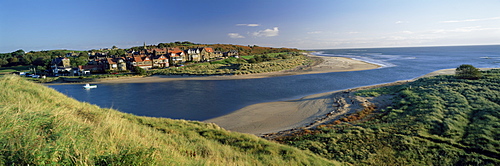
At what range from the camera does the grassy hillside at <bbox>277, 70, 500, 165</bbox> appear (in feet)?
31.7

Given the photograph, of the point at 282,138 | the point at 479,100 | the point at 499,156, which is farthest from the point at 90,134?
the point at 479,100

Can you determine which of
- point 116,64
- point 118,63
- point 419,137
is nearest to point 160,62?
point 118,63

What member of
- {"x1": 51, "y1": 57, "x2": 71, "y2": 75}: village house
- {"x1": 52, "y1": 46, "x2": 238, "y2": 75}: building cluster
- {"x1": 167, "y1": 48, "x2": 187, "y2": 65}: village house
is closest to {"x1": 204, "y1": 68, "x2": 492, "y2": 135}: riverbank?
{"x1": 52, "y1": 46, "x2": 238, "y2": 75}: building cluster

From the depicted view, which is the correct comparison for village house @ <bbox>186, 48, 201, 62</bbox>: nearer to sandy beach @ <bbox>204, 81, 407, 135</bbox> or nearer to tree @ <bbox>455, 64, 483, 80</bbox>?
sandy beach @ <bbox>204, 81, 407, 135</bbox>

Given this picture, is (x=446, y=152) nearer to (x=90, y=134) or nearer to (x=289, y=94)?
(x=90, y=134)

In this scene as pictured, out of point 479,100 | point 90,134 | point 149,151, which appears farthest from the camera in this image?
point 479,100

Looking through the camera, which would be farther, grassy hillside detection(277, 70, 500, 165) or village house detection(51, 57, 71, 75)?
village house detection(51, 57, 71, 75)

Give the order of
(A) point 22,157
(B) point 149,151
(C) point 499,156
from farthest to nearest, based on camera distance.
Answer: (C) point 499,156
(B) point 149,151
(A) point 22,157

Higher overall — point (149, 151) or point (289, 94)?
point (149, 151)

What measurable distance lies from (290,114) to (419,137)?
974 centimetres

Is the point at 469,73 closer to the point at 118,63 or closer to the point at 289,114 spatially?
the point at 289,114

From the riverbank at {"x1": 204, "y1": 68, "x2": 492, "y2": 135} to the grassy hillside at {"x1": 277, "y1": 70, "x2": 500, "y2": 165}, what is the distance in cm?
247

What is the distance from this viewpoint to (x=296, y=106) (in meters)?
22.5

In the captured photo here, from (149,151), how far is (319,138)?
10.1 metres
